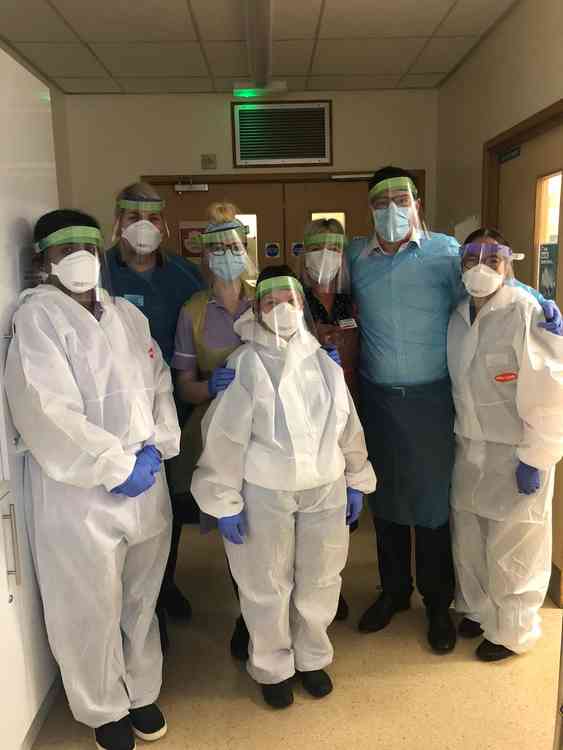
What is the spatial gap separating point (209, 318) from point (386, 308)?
61 centimetres

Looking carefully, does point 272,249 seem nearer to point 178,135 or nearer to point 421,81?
point 178,135

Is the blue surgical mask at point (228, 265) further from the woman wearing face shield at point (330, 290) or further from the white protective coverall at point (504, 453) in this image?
the white protective coverall at point (504, 453)

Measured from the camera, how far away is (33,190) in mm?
1791

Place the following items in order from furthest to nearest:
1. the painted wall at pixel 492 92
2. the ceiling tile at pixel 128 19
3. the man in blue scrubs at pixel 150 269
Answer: the ceiling tile at pixel 128 19, the painted wall at pixel 492 92, the man in blue scrubs at pixel 150 269

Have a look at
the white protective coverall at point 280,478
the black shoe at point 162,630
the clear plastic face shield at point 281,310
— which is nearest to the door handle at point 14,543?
the white protective coverall at point 280,478

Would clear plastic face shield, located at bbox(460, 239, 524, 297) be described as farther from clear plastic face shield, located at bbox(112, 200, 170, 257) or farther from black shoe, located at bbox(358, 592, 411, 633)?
black shoe, located at bbox(358, 592, 411, 633)

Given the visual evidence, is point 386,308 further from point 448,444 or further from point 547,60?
point 547,60

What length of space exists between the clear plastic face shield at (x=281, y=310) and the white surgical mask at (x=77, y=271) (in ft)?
1.58

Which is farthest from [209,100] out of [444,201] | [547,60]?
[547,60]

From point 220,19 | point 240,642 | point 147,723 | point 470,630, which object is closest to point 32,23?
point 220,19

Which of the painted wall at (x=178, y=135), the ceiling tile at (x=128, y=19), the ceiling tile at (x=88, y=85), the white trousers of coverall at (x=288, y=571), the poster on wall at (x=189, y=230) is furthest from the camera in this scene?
the poster on wall at (x=189, y=230)

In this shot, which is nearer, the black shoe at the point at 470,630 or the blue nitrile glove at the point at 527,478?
the blue nitrile glove at the point at 527,478

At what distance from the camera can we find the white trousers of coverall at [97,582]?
162cm

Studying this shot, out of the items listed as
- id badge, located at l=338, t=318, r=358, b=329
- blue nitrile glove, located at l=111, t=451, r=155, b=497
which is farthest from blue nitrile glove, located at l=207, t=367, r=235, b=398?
id badge, located at l=338, t=318, r=358, b=329
